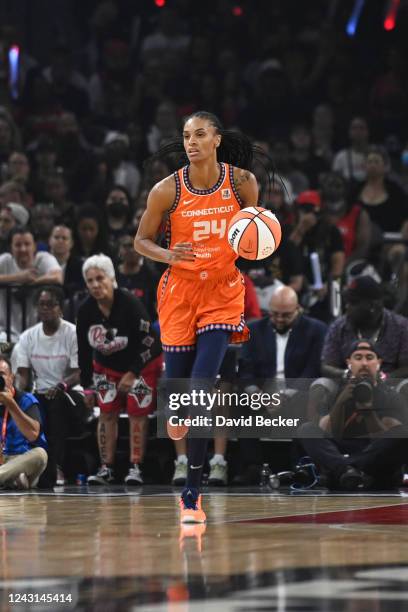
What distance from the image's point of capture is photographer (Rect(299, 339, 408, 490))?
9.52 metres

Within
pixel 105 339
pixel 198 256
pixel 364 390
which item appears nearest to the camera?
pixel 198 256

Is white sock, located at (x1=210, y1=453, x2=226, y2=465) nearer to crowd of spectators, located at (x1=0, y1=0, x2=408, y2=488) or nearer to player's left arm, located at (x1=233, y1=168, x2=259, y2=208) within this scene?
crowd of spectators, located at (x1=0, y1=0, x2=408, y2=488)

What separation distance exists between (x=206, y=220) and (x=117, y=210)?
5.78 metres

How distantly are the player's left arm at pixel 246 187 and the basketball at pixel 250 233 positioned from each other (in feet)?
0.78

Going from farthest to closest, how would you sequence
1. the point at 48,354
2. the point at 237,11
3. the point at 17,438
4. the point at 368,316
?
1. the point at 237,11
2. the point at 48,354
3. the point at 368,316
4. the point at 17,438

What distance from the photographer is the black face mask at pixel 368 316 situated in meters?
10.2

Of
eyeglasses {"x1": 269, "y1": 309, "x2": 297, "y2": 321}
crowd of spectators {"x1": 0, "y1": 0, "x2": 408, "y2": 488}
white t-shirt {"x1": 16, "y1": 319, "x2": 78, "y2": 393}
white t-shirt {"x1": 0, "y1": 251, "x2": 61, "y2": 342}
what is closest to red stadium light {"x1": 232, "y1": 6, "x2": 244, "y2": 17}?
crowd of spectators {"x1": 0, "y1": 0, "x2": 408, "y2": 488}

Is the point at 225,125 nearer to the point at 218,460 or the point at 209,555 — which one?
the point at 218,460

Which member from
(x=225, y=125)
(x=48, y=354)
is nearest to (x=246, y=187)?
(x=48, y=354)

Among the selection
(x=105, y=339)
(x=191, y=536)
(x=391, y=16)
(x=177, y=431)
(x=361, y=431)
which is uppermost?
(x=391, y=16)

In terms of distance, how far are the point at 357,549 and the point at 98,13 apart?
13108mm

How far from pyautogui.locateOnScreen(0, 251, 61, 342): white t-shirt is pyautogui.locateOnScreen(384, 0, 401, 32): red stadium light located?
23.0ft

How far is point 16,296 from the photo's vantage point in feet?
38.9

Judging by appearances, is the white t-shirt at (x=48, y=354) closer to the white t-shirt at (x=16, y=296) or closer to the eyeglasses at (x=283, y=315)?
the white t-shirt at (x=16, y=296)
